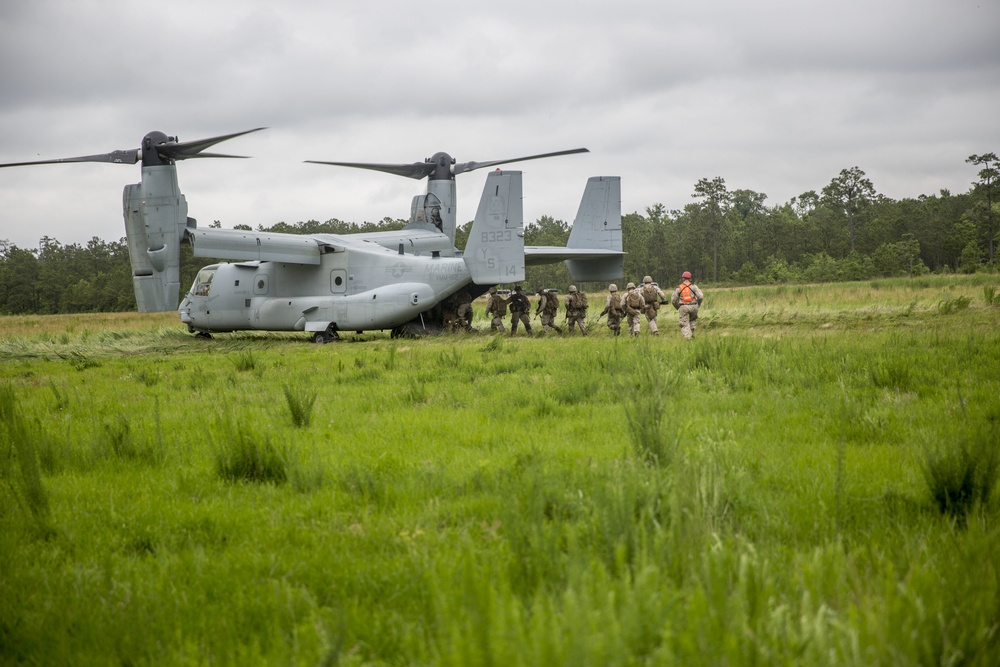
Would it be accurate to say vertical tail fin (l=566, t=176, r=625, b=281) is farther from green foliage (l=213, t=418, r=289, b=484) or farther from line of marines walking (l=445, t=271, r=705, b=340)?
green foliage (l=213, t=418, r=289, b=484)

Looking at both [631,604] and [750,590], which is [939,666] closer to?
[750,590]

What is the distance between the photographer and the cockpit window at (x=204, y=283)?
22625mm

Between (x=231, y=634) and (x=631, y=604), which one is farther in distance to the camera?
(x=231, y=634)

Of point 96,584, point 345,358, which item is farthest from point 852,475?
point 345,358

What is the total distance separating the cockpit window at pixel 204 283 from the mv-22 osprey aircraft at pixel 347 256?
4cm

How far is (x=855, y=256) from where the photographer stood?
67.5 m

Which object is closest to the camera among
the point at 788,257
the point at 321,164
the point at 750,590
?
the point at 750,590

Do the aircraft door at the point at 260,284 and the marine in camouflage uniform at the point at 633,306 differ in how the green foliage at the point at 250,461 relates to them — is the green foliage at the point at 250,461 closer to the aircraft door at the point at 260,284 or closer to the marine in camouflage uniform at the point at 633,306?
the marine in camouflage uniform at the point at 633,306

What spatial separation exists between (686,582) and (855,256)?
72.7 meters

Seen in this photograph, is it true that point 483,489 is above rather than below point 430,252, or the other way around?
below

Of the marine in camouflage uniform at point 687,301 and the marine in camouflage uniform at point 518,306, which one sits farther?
the marine in camouflage uniform at point 518,306

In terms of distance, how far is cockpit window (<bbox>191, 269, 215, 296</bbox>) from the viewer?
74.2 ft

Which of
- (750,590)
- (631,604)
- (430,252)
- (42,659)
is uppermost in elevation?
(430,252)

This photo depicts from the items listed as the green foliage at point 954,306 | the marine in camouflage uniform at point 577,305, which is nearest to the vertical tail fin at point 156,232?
the marine in camouflage uniform at point 577,305
